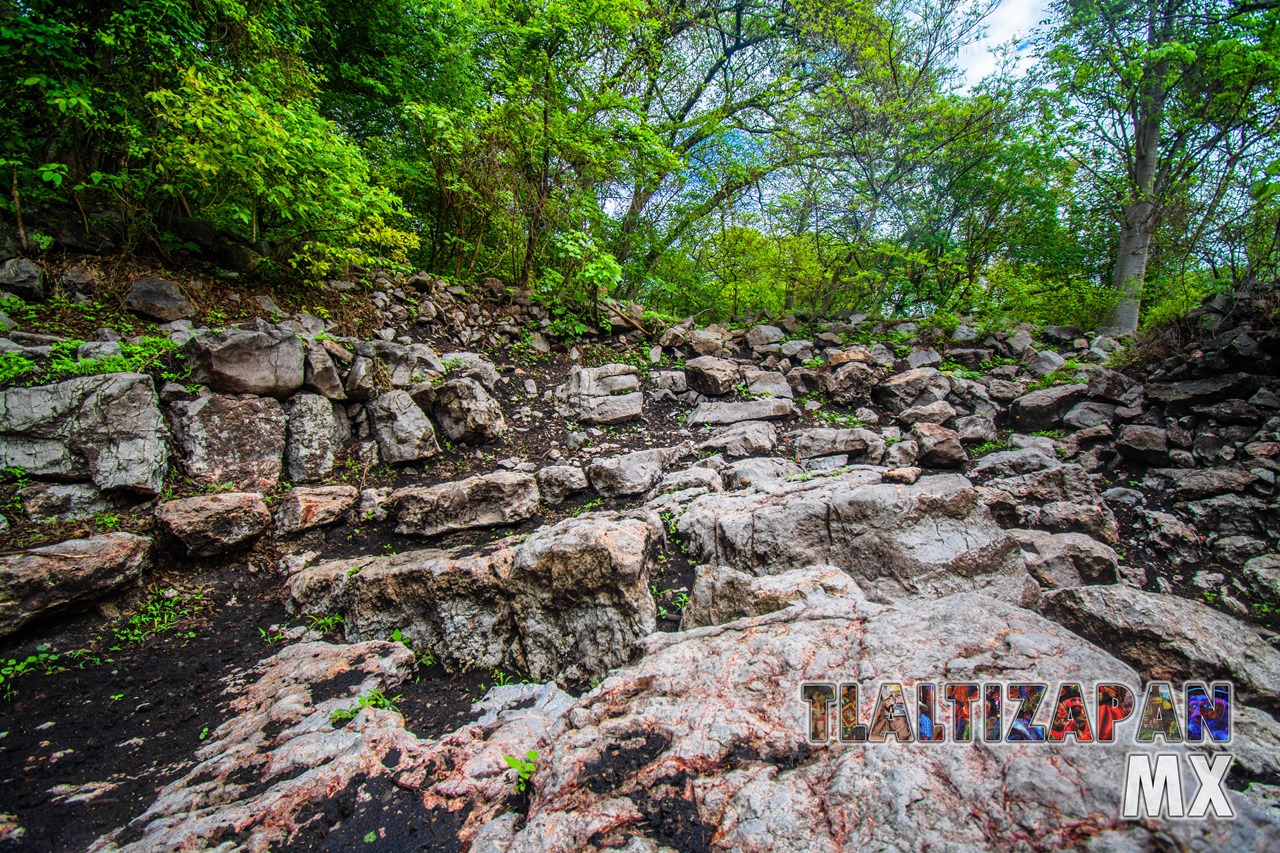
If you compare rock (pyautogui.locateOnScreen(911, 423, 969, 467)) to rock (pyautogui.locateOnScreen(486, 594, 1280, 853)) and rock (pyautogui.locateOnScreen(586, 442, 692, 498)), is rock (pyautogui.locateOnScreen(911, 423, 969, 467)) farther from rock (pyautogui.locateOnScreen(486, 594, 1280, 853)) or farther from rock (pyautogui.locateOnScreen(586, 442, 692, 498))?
rock (pyautogui.locateOnScreen(486, 594, 1280, 853))

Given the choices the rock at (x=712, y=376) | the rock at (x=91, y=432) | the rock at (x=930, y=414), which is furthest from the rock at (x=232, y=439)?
the rock at (x=930, y=414)

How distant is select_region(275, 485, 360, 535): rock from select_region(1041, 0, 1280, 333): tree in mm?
14855

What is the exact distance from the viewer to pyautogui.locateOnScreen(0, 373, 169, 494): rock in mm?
4031

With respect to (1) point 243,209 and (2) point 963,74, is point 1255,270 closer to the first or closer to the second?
(2) point 963,74

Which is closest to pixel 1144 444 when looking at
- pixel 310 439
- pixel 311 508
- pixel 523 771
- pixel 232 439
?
pixel 523 771

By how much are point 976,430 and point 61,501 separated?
11.2 metres

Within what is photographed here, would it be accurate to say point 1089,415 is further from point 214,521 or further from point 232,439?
point 232,439

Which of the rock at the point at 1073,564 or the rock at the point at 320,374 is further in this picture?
the rock at the point at 320,374

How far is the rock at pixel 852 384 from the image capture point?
866cm

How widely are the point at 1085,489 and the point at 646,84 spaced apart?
1252cm

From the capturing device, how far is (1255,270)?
6723mm

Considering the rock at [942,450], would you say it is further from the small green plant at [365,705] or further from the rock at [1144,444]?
the small green plant at [365,705]

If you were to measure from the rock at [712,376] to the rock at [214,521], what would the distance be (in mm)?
6686

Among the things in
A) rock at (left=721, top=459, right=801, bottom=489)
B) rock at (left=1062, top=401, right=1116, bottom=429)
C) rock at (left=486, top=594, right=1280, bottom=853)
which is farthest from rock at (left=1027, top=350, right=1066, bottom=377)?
rock at (left=486, top=594, right=1280, bottom=853)
